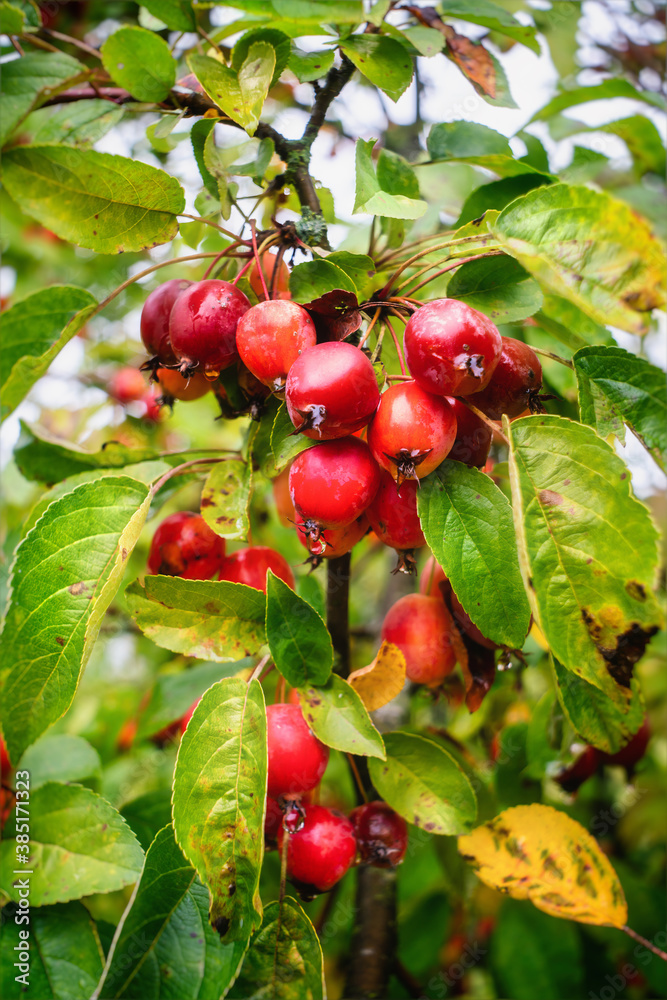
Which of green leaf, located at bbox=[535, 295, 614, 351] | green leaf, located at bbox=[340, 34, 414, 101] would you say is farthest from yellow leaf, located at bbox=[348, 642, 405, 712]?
green leaf, located at bbox=[340, 34, 414, 101]

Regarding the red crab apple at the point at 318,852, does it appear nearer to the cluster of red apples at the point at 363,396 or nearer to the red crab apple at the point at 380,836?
the red crab apple at the point at 380,836

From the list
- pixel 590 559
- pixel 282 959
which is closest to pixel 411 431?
pixel 590 559

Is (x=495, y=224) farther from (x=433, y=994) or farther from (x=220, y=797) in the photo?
(x=433, y=994)

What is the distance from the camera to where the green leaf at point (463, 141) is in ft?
4.13

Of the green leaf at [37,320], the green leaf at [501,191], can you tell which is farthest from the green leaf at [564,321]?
the green leaf at [37,320]

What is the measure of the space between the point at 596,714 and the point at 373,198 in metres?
0.71

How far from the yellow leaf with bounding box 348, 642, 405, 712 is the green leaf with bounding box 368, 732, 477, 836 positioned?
9 cm

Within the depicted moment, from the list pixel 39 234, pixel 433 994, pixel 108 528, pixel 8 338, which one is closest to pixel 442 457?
pixel 108 528

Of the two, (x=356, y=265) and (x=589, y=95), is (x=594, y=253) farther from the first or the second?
(x=589, y=95)

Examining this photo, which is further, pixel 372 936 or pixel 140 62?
pixel 372 936

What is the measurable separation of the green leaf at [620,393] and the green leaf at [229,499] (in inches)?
18.2

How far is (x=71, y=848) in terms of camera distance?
3.32 ft

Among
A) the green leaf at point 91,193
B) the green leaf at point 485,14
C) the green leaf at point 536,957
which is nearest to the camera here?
the green leaf at point 91,193

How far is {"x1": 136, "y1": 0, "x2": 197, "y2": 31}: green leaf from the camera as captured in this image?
40.8 inches
